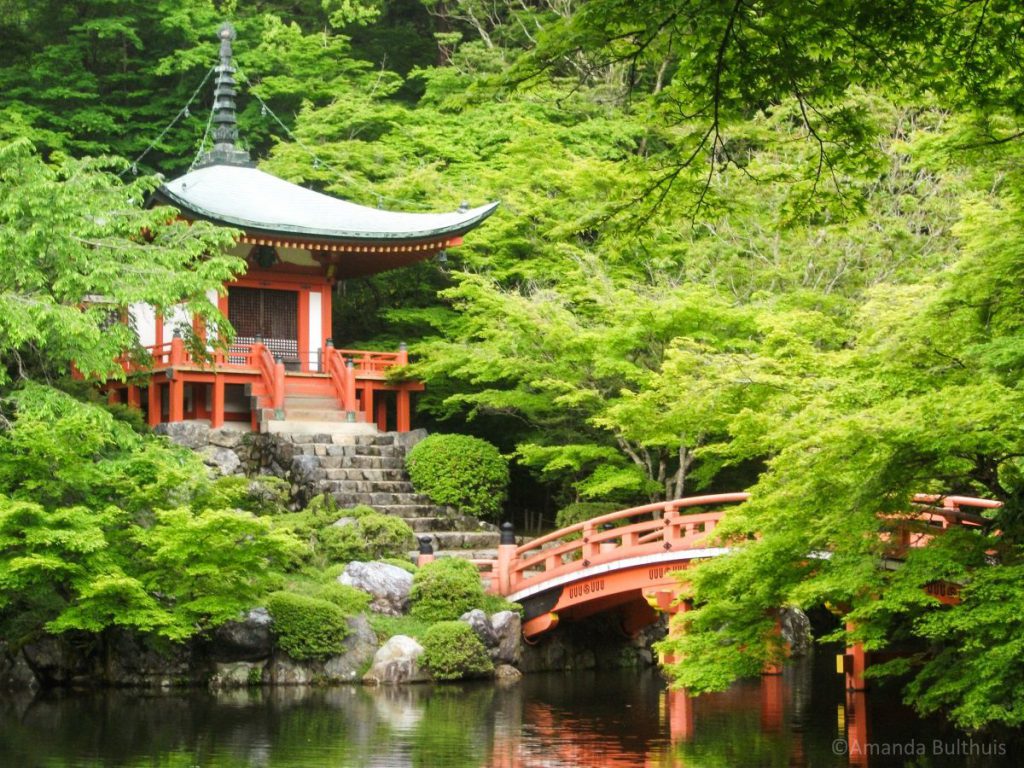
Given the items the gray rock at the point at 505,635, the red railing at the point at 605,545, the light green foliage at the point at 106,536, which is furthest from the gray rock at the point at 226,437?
the gray rock at the point at 505,635

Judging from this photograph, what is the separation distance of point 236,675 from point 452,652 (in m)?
2.58

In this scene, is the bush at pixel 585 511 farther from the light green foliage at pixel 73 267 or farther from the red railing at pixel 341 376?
the light green foliage at pixel 73 267

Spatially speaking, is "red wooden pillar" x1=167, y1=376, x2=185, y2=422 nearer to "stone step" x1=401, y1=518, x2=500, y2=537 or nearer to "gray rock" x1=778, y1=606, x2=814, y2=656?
"stone step" x1=401, y1=518, x2=500, y2=537

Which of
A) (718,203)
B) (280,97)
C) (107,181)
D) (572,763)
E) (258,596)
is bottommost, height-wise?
(572,763)

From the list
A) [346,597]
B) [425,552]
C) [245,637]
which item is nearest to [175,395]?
[425,552]

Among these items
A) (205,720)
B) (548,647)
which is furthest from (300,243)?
(205,720)

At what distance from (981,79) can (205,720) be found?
416 inches

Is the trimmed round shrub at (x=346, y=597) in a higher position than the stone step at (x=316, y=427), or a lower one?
lower

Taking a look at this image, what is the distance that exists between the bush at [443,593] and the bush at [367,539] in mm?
1242

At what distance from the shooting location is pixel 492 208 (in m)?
23.0

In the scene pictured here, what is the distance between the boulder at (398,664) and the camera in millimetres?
17141

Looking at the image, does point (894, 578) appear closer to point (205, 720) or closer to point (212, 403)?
point (205, 720)

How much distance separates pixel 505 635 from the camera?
1825 centimetres

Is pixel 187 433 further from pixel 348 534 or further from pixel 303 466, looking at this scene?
pixel 348 534
